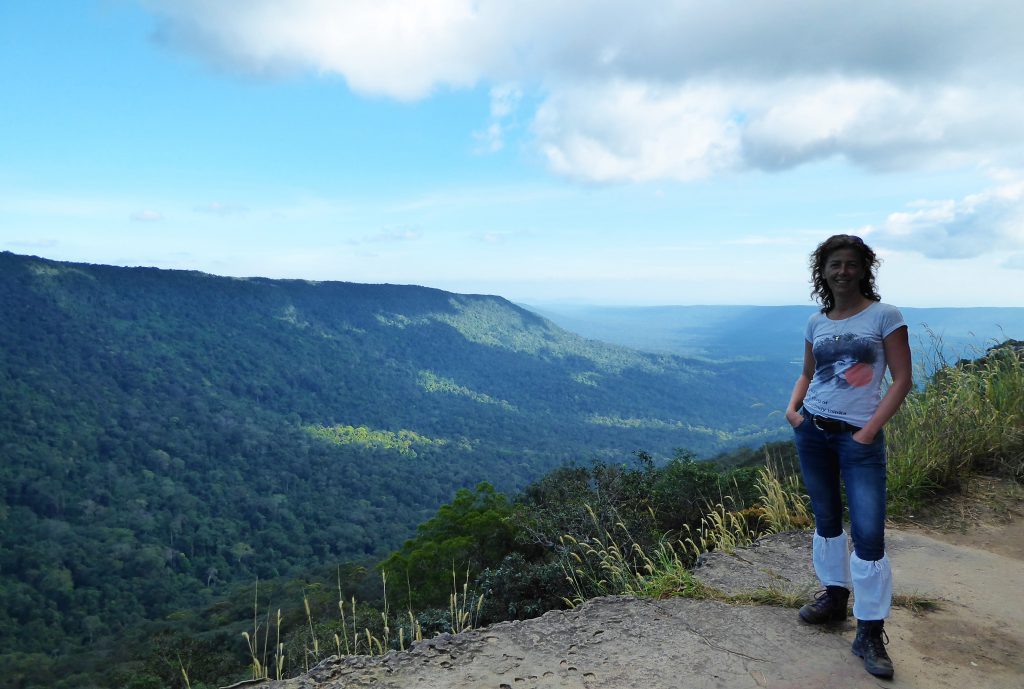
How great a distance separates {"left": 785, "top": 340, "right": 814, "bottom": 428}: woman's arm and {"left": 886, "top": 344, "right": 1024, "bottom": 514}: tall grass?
2326 millimetres

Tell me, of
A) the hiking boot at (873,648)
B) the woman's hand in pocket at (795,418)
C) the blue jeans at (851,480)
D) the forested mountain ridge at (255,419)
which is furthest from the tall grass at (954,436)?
the forested mountain ridge at (255,419)

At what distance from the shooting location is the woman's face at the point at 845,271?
260 cm

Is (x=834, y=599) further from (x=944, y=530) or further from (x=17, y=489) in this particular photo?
(x=17, y=489)

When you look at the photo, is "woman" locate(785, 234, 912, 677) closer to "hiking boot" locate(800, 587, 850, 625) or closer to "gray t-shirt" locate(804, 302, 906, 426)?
"gray t-shirt" locate(804, 302, 906, 426)

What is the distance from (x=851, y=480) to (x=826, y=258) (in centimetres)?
99

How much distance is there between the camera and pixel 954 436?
15.8 ft

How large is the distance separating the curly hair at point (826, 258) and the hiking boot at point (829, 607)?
1.36 m

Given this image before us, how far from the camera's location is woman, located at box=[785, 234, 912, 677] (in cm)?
248

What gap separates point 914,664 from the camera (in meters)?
2.58

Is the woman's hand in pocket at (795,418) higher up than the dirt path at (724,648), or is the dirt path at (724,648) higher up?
the woman's hand in pocket at (795,418)

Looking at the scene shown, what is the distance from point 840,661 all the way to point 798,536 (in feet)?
5.89

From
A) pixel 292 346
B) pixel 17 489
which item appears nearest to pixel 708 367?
pixel 292 346

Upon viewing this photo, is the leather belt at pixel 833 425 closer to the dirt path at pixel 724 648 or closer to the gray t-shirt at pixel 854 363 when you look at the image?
the gray t-shirt at pixel 854 363

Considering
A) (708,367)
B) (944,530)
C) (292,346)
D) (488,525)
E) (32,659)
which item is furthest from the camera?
(708,367)
